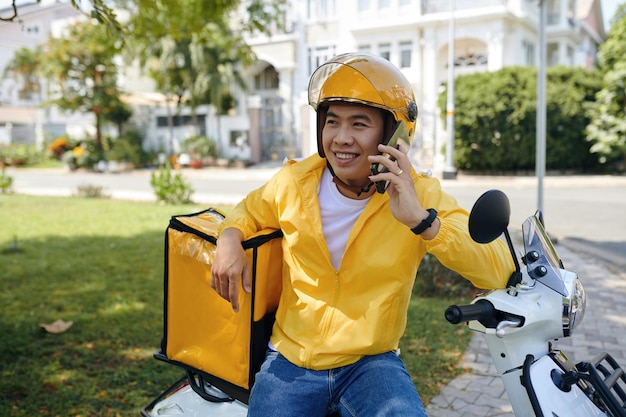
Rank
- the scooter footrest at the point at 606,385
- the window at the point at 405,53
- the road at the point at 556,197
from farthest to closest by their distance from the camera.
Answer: the window at the point at 405,53 → the road at the point at 556,197 → the scooter footrest at the point at 606,385

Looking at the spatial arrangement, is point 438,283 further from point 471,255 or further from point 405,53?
point 405,53

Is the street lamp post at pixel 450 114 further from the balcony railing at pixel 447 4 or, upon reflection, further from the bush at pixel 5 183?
the bush at pixel 5 183

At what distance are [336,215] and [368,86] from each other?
48cm

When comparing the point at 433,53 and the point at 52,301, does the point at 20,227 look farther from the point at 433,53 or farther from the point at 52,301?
the point at 433,53

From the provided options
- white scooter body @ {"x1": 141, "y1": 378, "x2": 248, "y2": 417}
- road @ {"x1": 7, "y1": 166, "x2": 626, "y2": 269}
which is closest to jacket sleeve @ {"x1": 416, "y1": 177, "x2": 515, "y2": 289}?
white scooter body @ {"x1": 141, "y1": 378, "x2": 248, "y2": 417}

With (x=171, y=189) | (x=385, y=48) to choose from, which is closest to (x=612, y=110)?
(x=385, y=48)

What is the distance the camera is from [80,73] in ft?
89.7

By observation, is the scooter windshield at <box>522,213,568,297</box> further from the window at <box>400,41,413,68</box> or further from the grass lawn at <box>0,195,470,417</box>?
the window at <box>400,41,413,68</box>

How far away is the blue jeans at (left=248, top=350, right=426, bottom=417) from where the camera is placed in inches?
70.7

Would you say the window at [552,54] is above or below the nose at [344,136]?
above

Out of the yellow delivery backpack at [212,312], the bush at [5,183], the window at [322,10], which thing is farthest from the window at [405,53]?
the yellow delivery backpack at [212,312]

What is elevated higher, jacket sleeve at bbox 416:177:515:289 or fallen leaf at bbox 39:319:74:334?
jacket sleeve at bbox 416:177:515:289

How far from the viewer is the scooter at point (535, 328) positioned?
1552 millimetres

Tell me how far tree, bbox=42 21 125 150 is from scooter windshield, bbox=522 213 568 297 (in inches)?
1047
